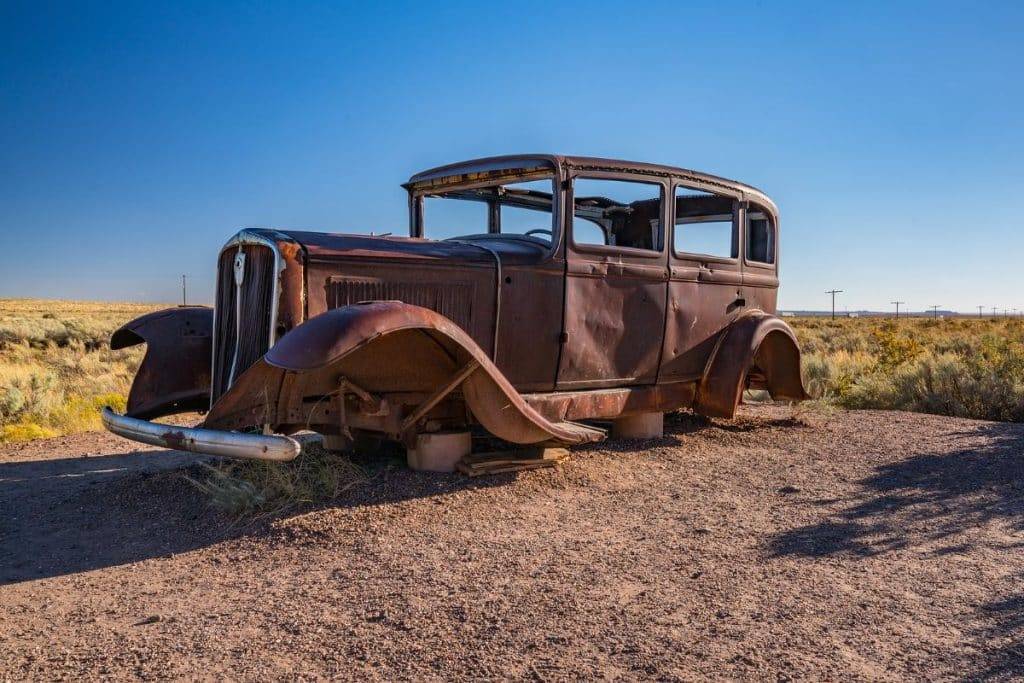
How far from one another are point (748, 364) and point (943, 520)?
229 cm

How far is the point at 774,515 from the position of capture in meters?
4.71

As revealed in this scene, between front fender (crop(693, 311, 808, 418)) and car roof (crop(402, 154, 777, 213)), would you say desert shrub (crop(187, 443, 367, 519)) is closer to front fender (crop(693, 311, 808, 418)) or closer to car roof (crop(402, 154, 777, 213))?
car roof (crop(402, 154, 777, 213))

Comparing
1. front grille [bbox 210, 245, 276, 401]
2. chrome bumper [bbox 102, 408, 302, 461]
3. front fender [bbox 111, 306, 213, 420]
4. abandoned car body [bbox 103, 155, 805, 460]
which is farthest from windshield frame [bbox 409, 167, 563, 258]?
chrome bumper [bbox 102, 408, 302, 461]

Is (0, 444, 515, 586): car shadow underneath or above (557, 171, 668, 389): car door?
underneath

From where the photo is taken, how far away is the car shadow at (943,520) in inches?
125

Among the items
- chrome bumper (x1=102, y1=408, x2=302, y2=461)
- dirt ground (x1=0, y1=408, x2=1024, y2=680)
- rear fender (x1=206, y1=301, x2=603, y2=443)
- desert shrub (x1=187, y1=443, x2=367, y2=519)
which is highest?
rear fender (x1=206, y1=301, x2=603, y2=443)

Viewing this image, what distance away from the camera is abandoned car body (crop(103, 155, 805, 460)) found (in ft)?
14.5

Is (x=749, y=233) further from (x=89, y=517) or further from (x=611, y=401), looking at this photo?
(x=89, y=517)

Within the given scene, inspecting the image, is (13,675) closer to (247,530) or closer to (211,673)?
(211,673)

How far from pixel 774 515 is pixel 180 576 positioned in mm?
3258

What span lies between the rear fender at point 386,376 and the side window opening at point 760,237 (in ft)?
10.6

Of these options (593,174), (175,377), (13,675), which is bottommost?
(13,675)

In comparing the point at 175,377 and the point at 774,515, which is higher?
the point at 175,377

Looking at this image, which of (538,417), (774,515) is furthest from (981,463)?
(538,417)
